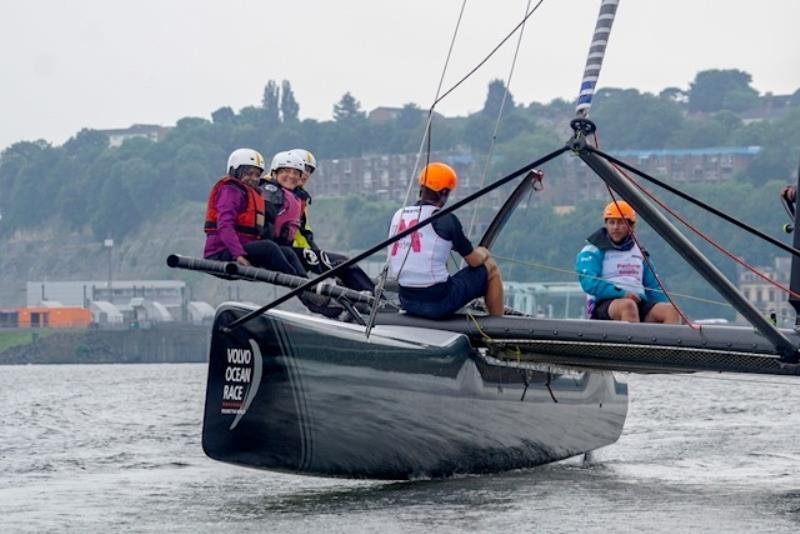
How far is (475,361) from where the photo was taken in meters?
8.62

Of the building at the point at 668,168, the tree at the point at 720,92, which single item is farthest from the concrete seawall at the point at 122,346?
the tree at the point at 720,92

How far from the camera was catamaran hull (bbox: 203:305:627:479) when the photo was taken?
7.99 m

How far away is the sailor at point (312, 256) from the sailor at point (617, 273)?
115cm

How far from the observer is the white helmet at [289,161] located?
982cm

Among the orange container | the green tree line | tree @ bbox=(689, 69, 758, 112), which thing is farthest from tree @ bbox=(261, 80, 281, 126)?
the orange container

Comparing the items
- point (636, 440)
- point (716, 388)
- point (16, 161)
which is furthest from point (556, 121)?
point (636, 440)

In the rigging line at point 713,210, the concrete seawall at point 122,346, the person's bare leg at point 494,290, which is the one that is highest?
the rigging line at point 713,210

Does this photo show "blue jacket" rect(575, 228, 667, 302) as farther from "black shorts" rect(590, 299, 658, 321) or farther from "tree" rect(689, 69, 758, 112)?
"tree" rect(689, 69, 758, 112)

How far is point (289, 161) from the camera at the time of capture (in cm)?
983

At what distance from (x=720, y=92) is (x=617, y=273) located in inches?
5531

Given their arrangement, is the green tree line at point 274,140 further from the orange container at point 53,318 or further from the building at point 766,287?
the orange container at point 53,318

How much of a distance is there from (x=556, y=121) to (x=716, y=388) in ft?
396

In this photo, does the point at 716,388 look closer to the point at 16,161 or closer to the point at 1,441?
the point at 1,441

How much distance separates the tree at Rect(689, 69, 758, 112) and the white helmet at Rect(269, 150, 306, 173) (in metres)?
137
